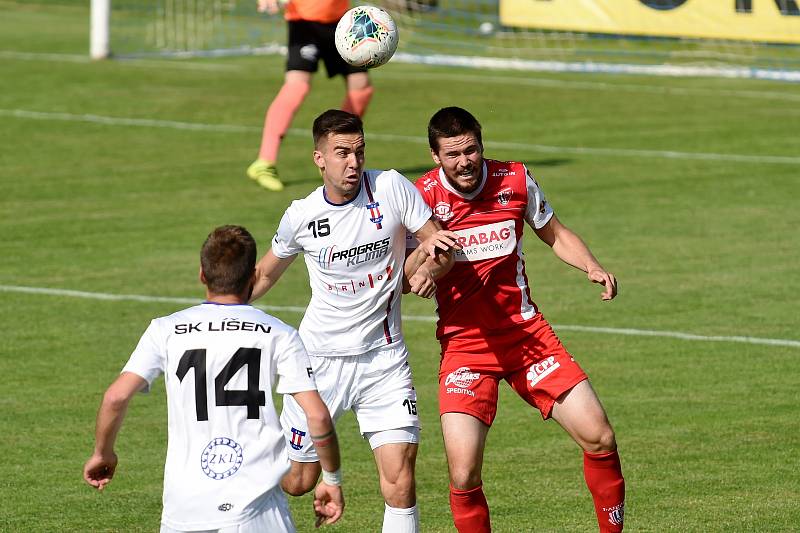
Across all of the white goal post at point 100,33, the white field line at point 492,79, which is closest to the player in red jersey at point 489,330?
the white field line at point 492,79

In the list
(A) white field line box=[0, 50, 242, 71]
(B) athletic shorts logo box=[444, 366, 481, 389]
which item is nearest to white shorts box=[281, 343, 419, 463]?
(B) athletic shorts logo box=[444, 366, 481, 389]

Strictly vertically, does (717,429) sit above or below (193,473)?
below

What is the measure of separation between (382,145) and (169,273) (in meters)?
5.85

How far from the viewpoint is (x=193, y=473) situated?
5652 mm

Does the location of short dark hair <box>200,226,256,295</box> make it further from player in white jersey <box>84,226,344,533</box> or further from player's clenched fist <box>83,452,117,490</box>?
player's clenched fist <box>83,452,117,490</box>

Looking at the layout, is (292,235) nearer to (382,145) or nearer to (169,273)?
(169,273)

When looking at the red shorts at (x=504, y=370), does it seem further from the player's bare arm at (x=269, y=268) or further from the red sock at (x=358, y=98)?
the red sock at (x=358, y=98)

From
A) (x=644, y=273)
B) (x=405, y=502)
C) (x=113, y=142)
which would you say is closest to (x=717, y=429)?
(x=405, y=502)

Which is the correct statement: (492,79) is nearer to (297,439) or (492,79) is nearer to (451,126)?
(451,126)

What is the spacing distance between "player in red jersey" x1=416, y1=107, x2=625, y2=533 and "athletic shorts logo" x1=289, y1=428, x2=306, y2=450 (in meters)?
0.70

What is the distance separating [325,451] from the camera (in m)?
5.83

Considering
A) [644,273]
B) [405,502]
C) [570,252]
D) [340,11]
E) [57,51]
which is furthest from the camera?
[57,51]

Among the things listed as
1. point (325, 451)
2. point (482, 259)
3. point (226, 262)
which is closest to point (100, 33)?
point (482, 259)

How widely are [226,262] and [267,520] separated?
99cm
